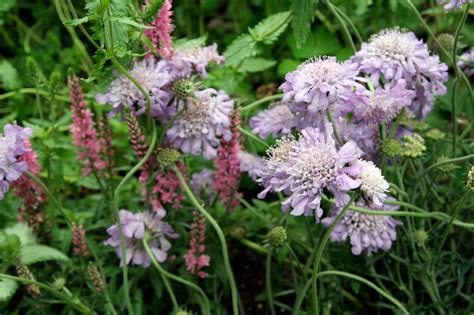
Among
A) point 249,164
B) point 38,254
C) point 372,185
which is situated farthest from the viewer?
point 249,164

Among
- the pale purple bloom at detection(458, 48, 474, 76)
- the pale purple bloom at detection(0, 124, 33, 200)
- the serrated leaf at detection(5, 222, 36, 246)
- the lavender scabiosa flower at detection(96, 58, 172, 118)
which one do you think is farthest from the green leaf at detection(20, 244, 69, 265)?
the pale purple bloom at detection(458, 48, 474, 76)

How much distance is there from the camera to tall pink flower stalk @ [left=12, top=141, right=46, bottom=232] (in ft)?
5.98

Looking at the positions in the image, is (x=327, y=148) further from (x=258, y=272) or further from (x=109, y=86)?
(x=258, y=272)

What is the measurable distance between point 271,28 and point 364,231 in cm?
71

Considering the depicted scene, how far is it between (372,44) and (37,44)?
1.96 meters

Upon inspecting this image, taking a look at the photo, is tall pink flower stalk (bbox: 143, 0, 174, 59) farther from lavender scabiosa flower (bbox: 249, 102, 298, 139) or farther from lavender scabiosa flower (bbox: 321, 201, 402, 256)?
lavender scabiosa flower (bbox: 321, 201, 402, 256)

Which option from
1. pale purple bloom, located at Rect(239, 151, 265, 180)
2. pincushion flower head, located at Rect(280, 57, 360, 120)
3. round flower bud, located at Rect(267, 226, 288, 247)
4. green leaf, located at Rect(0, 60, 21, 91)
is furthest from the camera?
green leaf, located at Rect(0, 60, 21, 91)

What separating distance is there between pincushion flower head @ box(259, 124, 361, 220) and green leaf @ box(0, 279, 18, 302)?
72cm

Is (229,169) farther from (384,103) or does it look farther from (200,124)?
Answer: (384,103)

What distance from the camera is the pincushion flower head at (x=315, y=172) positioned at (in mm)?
1263

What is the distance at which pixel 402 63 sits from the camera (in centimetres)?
166

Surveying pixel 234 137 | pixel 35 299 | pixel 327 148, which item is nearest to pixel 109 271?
pixel 35 299

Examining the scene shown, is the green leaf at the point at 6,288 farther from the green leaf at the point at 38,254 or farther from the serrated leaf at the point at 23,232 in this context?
the serrated leaf at the point at 23,232

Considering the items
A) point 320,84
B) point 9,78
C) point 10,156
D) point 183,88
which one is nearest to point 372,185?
point 320,84
